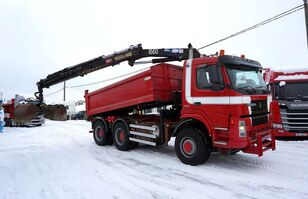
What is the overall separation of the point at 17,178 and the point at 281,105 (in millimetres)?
9285

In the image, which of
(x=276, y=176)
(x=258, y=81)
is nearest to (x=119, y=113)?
(x=258, y=81)

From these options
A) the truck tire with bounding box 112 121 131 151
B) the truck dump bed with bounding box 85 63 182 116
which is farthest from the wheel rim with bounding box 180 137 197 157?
the truck tire with bounding box 112 121 131 151

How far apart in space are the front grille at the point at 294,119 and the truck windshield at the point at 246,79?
425cm

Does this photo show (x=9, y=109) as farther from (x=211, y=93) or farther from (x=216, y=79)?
(x=216, y=79)

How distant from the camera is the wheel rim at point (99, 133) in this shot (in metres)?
10.3

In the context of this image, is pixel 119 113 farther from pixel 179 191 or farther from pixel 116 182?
pixel 179 191

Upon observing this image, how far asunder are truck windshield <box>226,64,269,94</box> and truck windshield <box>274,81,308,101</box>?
4358mm

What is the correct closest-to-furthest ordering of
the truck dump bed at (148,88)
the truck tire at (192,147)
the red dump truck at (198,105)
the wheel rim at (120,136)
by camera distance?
1. the red dump truck at (198,105)
2. the truck tire at (192,147)
3. the truck dump bed at (148,88)
4. the wheel rim at (120,136)

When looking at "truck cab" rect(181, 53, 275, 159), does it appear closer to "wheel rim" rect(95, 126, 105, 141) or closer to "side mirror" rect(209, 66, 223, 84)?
"side mirror" rect(209, 66, 223, 84)

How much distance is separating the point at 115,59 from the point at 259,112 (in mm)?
5847

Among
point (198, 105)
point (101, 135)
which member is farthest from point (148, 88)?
point (101, 135)

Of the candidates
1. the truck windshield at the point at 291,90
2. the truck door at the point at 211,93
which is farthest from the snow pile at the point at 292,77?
the truck door at the point at 211,93

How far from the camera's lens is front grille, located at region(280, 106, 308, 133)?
1027 cm

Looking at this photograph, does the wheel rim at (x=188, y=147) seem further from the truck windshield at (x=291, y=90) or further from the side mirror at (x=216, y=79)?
the truck windshield at (x=291, y=90)
